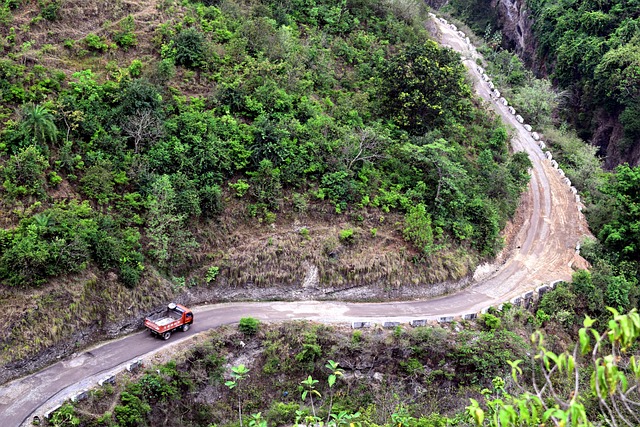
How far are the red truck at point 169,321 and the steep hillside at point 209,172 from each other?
1059mm

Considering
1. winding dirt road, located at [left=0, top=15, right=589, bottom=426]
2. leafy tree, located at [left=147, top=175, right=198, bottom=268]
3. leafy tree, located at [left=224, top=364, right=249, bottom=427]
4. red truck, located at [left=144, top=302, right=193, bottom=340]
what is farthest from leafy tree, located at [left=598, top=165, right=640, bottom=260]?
red truck, located at [left=144, top=302, right=193, bottom=340]

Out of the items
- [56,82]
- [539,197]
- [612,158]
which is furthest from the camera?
[612,158]

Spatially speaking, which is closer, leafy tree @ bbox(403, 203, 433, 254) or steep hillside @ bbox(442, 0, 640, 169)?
leafy tree @ bbox(403, 203, 433, 254)

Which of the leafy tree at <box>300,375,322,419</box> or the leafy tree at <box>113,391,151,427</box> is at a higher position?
the leafy tree at <box>300,375,322,419</box>

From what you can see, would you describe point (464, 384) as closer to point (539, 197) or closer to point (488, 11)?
point (539, 197)

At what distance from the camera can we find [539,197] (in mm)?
46219

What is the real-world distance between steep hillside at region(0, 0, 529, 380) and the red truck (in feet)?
3.47

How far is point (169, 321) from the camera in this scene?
28.2 meters

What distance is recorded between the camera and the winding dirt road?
81.0ft

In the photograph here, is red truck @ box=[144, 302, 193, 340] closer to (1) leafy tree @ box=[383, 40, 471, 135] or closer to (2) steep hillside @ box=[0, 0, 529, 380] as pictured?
(2) steep hillside @ box=[0, 0, 529, 380]

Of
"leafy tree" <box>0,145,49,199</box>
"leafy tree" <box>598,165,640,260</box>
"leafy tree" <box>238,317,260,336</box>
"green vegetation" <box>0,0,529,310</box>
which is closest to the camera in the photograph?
"leafy tree" <box>0,145,49,199</box>

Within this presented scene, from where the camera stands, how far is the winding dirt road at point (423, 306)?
24.7 meters

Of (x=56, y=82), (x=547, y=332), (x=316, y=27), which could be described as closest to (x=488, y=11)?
(x=316, y=27)

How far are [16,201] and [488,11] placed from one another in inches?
3414
